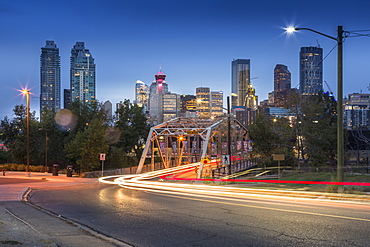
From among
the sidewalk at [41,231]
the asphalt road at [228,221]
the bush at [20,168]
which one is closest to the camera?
the sidewalk at [41,231]

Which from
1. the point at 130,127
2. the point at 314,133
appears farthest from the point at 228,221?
the point at 130,127

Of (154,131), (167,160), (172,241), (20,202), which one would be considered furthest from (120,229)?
(167,160)

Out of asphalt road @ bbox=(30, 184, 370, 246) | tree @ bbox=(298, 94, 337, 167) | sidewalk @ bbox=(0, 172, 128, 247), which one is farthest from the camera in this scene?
tree @ bbox=(298, 94, 337, 167)

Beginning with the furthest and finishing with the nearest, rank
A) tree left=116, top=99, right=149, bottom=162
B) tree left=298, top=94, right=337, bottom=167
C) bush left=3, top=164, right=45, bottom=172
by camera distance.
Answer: tree left=116, top=99, right=149, bottom=162 → bush left=3, top=164, right=45, bottom=172 → tree left=298, top=94, right=337, bottom=167

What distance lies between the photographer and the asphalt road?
30.5ft

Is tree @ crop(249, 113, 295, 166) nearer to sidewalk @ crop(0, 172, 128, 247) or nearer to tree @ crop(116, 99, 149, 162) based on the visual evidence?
tree @ crop(116, 99, 149, 162)

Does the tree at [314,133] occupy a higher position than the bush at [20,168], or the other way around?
the tree at [314,133]

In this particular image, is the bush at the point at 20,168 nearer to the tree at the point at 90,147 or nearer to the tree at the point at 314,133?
the tree at the point at 90,147

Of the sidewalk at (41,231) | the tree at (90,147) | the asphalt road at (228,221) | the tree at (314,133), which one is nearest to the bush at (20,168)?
the tree at (90,147)

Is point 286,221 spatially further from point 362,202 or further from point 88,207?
point 88,207

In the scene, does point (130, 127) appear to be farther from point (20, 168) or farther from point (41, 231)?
point (41, 231)

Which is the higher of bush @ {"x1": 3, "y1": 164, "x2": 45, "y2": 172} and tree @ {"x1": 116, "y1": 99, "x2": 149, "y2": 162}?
tree @ {"x1": 116, "y1": 99, "x2": 149, "y2": 162}

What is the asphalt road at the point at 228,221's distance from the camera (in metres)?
9.30

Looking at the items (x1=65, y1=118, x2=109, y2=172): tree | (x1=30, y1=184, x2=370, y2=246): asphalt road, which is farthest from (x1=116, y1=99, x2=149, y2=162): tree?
(x1=30, y1=184, x2=370, y2=246): asphalt road
